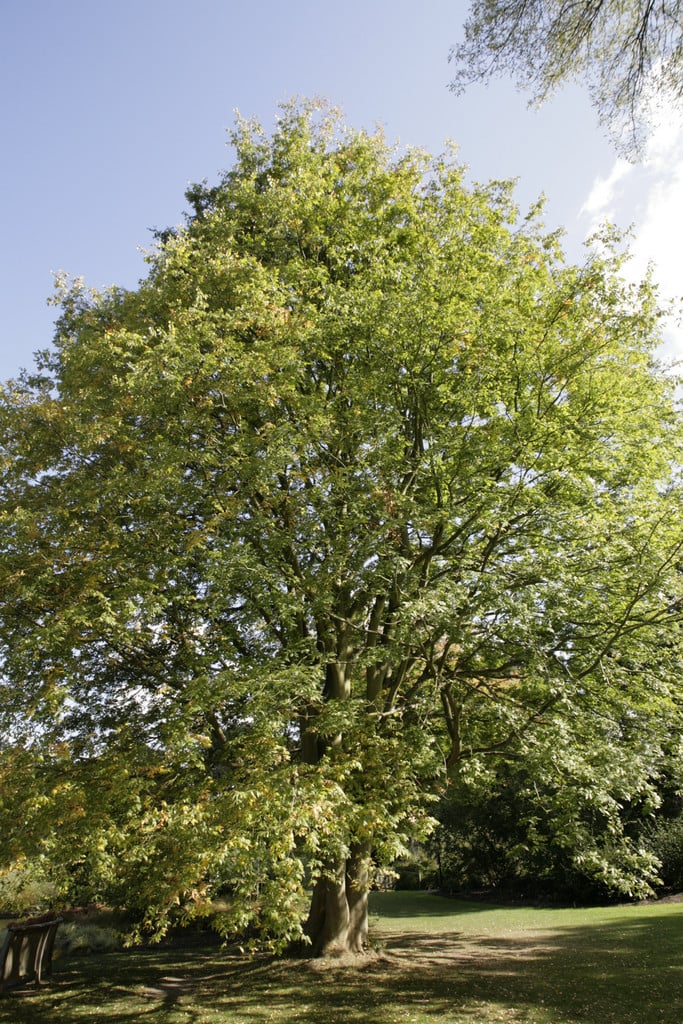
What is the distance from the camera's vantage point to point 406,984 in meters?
9.92

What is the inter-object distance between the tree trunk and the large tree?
0.20 feet

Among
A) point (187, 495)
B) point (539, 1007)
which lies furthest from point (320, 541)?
point (539, 1007)

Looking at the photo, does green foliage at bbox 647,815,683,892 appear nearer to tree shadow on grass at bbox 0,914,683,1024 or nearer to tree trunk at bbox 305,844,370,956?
tree shadow on grass at bbox 0,914,683,1024

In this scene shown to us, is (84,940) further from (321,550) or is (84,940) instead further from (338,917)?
(321,550)

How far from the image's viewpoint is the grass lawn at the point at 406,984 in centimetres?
816

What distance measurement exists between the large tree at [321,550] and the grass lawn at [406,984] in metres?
1.48

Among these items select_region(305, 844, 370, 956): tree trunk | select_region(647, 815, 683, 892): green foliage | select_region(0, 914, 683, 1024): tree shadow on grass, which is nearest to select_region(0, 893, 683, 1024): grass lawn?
select_region(0, 914, 683, 1024): tree shadow on grass

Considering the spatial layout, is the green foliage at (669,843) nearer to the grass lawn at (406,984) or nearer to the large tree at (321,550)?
the grass lawn at (406,984)

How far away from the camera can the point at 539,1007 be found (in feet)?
27.1

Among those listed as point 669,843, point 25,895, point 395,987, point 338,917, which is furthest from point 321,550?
point 669,843

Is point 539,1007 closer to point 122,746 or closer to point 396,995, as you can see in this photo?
point 396,995

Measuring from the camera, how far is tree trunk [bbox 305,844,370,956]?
11.4 metres

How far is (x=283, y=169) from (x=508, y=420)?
8.41 meters

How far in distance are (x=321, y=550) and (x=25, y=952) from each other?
8.71 metres
